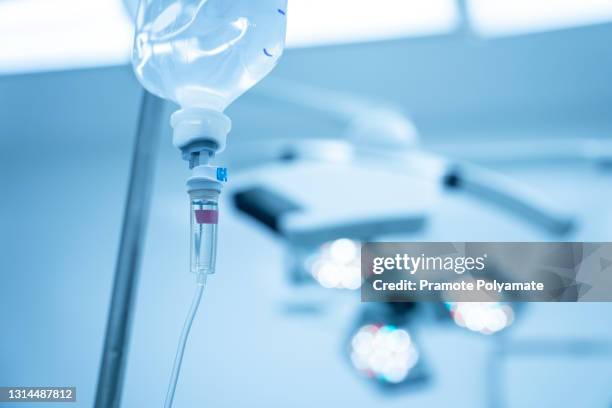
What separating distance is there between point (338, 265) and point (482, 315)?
0.39 m

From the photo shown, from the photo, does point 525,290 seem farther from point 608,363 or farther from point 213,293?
point 213,293

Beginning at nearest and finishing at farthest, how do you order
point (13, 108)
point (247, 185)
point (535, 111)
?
point (247, 185)
point (535, 111)
point (13, 108)

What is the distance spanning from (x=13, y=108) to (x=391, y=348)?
1718 millimetres

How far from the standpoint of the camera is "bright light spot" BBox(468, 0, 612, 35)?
139 centimetres

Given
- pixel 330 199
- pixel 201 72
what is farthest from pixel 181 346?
pixel 330 199

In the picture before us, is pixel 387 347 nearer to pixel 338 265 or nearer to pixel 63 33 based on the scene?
pixel 338 265

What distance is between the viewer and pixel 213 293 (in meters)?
1.71

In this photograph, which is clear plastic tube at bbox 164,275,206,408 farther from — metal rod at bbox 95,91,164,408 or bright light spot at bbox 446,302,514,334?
bright light spot at bbox 446,302,514,334

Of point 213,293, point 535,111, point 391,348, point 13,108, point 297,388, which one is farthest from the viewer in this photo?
point 13,108

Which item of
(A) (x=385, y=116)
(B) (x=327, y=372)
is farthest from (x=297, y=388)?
(A) (x=385, y=116)

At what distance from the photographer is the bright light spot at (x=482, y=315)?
1354 mm

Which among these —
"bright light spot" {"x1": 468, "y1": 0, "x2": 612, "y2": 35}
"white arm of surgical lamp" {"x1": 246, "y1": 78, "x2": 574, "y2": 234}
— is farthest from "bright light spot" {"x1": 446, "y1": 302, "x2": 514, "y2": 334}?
"bright light spot" {"x1": 468, "y1": 0, "x2": 612, "y2": 35}

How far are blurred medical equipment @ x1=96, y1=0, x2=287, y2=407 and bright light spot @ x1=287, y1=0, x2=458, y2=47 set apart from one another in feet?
2.96
